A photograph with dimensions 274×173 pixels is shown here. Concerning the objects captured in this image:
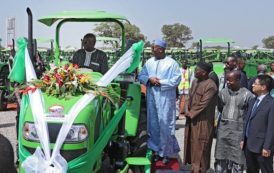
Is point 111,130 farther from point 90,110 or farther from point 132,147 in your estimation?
point 132,147

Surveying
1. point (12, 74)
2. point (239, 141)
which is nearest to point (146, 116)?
point (239, 141)

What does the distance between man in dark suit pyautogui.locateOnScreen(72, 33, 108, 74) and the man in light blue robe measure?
96 cm

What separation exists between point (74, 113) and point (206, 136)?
2.29 m

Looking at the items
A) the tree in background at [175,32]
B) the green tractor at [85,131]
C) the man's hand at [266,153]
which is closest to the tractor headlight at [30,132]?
the green tractor at [85,131]

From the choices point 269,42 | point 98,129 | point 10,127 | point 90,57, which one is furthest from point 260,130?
point 269,42

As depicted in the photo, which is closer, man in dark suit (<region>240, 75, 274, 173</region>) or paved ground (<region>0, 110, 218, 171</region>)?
man in dark suit (<region>240, 75, 274, 173</region>)

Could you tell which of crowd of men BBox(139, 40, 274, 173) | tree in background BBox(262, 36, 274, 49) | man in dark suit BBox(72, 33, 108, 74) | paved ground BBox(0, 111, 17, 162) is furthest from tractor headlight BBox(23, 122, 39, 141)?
tree in background BBox(262, 36, 274, 49)

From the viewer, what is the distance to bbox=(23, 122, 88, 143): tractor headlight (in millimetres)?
3709

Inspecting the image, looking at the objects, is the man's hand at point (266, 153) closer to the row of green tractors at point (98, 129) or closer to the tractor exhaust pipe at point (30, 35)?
the row of green tractors at point (98, 129)

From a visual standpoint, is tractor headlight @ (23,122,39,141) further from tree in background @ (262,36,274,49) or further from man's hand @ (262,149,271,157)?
tree in background @ (262,36,274,49)

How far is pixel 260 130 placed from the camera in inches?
185

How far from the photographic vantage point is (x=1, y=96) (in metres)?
12.7

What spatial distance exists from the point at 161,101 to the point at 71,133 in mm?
2368

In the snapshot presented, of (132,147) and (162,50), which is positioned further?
(162,50)
